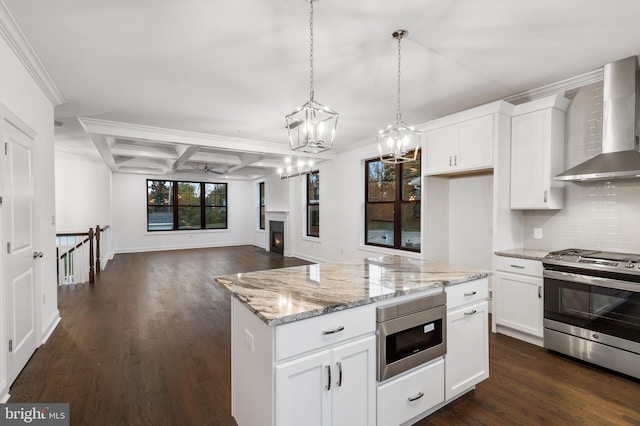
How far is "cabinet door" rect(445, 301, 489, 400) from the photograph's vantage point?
208 cm

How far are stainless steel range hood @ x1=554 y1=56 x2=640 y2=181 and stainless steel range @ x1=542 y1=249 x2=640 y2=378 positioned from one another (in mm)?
777

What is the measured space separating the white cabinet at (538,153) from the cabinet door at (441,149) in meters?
0.68

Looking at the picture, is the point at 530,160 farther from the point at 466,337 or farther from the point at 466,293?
the point at 466,337

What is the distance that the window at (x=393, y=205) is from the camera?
519cm

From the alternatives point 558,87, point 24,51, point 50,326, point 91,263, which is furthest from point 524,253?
point 91,263

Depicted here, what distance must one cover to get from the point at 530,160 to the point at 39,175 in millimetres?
5154

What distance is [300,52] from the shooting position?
2650mm

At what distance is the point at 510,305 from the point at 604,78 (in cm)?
237

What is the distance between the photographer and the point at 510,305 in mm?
3299

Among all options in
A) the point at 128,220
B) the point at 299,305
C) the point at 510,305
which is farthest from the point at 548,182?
the point at 128,220

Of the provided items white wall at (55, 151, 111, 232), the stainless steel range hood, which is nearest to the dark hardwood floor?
the stainless steel range hood

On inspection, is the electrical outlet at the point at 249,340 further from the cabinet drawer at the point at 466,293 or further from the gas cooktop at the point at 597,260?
the gas cooktop at the point at 597,260

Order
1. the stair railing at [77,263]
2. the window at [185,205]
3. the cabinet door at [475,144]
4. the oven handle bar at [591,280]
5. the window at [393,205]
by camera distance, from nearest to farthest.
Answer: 1. the oven handle bar at [591,280]
2. the cabinet door at [475,144]
3. the window at [393,205]
4. the stair railing at [77,263]
5. the window at [185,205]

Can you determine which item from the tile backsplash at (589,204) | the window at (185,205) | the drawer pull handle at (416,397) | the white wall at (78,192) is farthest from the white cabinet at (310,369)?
the window at (185,205)
